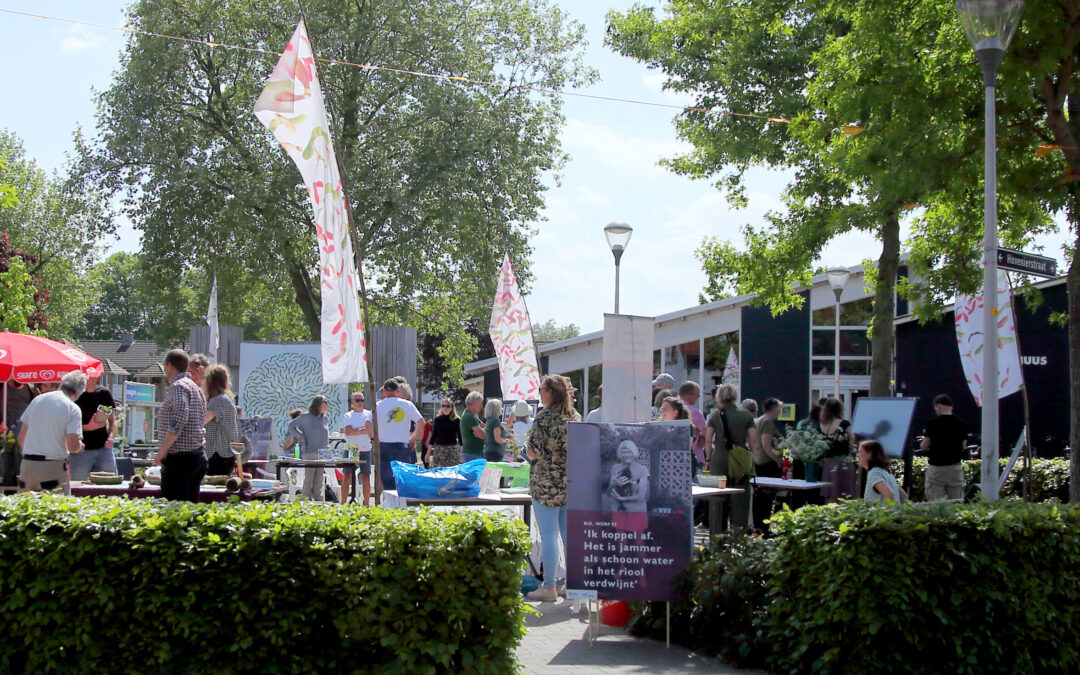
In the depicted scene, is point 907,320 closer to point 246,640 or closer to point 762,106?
point 762,106

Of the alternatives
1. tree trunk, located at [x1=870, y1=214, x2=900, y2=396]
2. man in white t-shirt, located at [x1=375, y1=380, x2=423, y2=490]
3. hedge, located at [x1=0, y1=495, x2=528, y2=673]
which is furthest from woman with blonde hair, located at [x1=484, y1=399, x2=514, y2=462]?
tree trunk, located at [x1=870, y1=214, x2=900, y2=396]

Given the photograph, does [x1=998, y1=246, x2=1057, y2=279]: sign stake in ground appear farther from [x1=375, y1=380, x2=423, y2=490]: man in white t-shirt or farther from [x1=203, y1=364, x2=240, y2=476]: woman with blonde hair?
[x1=375, y1=380, x2=423, y2=490]: man in white t-shirt

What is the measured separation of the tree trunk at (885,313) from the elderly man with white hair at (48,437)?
12490mm

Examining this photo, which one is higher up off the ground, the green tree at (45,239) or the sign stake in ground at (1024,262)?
the green tree at (45,239)

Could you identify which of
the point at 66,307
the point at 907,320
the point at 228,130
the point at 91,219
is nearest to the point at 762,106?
the point at 907,320

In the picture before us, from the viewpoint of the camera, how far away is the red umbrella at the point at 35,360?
12.8 m

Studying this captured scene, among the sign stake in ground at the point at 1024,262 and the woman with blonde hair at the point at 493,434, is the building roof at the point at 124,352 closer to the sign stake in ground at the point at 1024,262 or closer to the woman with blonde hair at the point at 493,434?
the woman with blonde hair at the point at 493,434

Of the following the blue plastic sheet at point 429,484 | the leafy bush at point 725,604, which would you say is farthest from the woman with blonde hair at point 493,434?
the leafy bush at point 725,604

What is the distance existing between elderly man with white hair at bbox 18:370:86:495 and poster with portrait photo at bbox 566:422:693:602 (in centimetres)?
513

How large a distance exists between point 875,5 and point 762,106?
8283 millimetres

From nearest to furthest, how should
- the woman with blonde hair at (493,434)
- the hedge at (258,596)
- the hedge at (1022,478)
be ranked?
the hedge at (258,596) < the woman with blonde hair at (493,434) < the hedge at (1022,478)

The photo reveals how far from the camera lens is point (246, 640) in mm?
5156

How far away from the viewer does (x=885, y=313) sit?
1762cm

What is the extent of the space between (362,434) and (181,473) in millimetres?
6026
